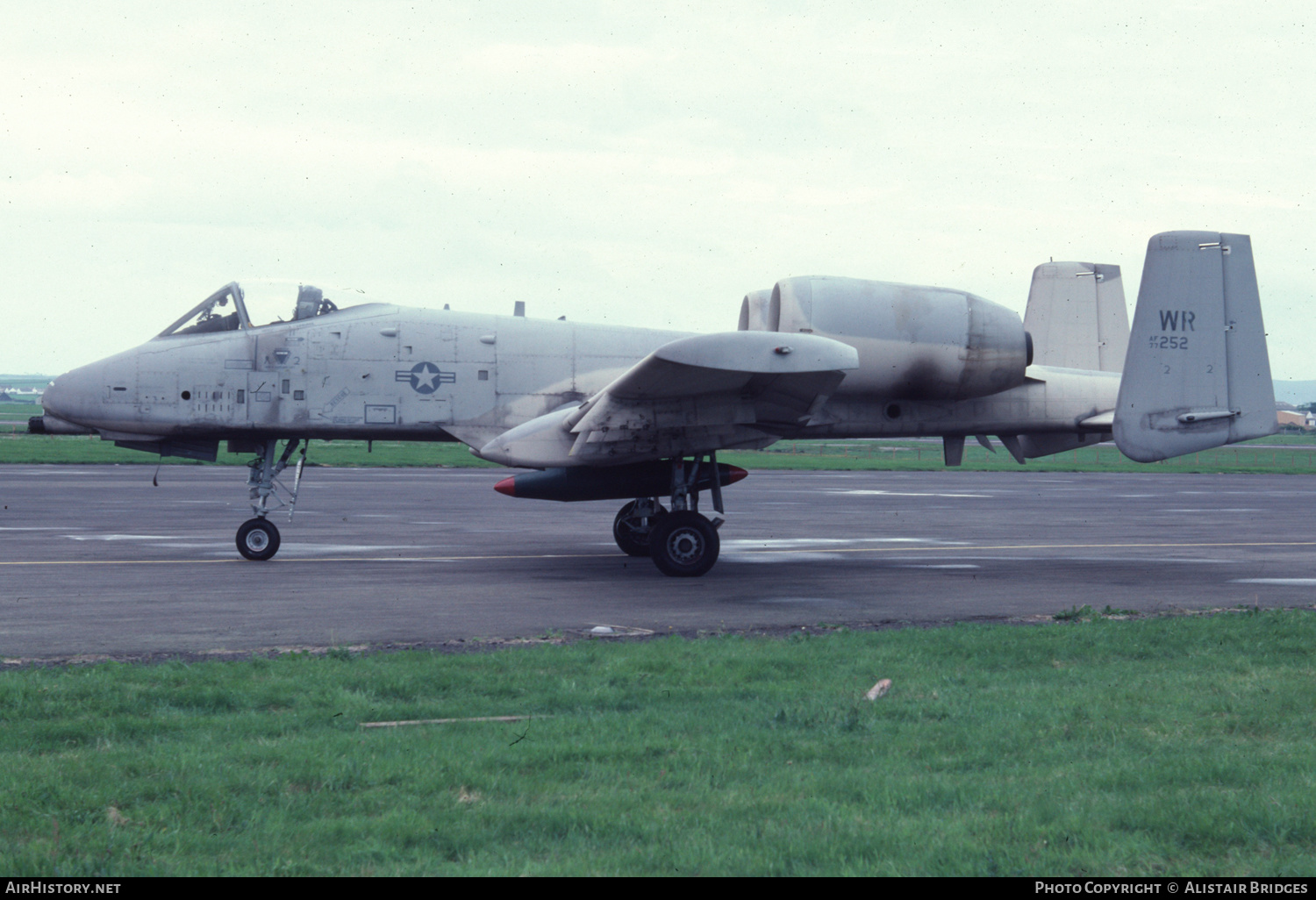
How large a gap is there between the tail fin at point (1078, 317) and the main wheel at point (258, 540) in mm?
11432

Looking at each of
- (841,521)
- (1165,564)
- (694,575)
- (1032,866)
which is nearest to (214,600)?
(694,575)

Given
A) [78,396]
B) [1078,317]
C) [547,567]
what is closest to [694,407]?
[547,567]

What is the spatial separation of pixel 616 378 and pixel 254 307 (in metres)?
5.08

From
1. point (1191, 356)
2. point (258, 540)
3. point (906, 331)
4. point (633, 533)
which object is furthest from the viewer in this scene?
point (633, 533)

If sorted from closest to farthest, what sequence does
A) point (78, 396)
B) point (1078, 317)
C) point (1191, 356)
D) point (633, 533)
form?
point (78, 396) → point (1191, 356) → point (633, 533) → point (1078, 317)

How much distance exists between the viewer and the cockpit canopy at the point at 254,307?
1596cm

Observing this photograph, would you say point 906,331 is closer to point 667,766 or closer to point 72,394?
point 667,766

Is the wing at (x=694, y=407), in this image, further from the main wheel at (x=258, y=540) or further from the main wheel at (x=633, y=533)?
the main wheel at (x=258, y=540)

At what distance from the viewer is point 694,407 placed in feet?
46.7

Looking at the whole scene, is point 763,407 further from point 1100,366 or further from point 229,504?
point 229,504

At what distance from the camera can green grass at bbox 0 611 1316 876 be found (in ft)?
14.8

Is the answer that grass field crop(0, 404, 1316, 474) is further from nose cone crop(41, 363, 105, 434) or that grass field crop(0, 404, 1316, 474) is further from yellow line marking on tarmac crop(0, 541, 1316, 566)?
nose cone crop(41, 363, 105, 434)

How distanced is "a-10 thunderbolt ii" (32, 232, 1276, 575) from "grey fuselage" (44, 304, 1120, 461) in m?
0.02

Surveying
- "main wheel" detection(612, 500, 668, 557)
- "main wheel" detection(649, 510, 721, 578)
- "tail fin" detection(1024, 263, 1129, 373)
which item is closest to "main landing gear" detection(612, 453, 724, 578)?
"main wheel" detection(649, 510, 721, 578)
